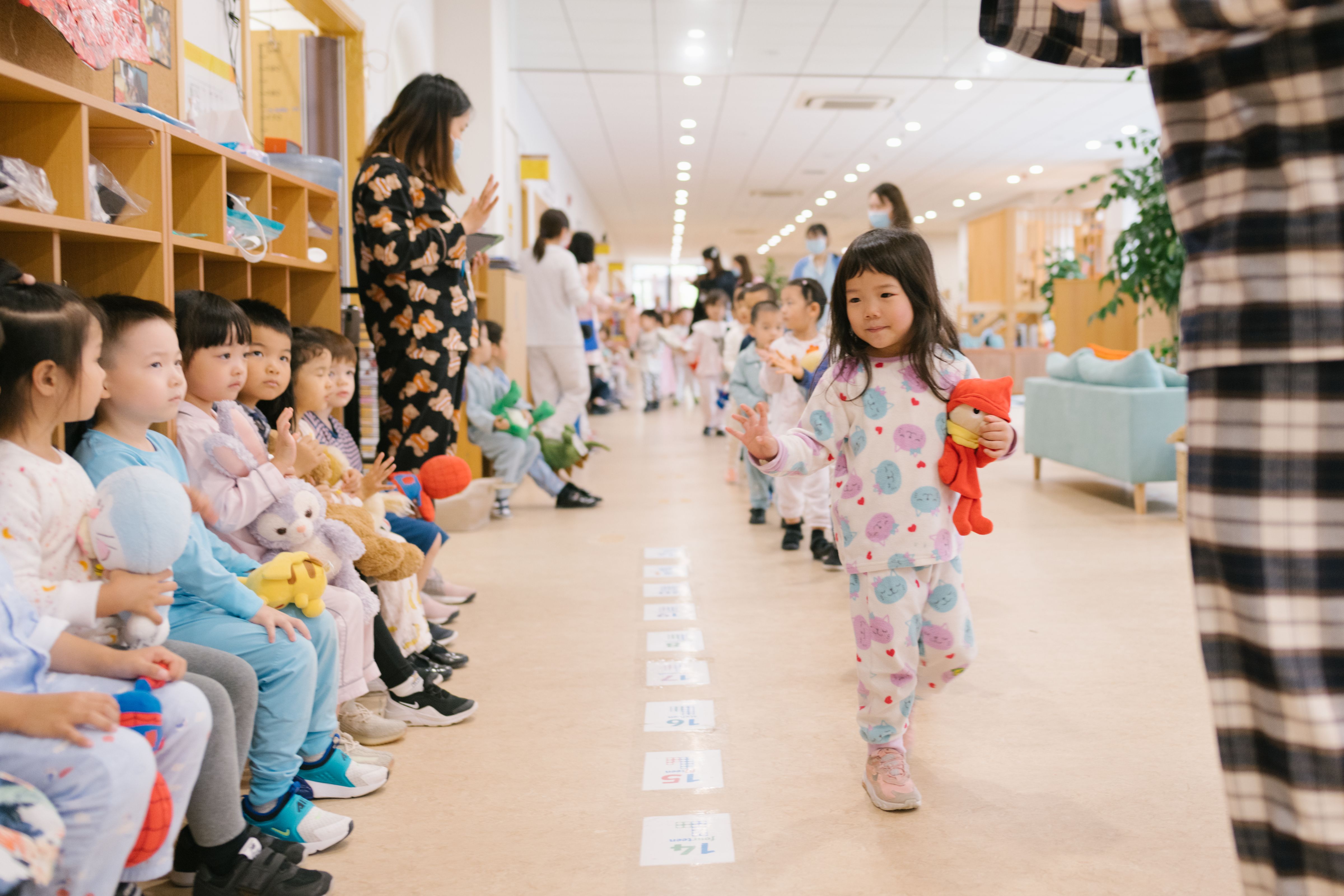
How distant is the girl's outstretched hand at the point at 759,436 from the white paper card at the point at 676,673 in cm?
88

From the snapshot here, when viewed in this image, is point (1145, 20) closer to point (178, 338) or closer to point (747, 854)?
point (747, 854)

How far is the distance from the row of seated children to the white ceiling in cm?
507

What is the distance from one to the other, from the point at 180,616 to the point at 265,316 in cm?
84

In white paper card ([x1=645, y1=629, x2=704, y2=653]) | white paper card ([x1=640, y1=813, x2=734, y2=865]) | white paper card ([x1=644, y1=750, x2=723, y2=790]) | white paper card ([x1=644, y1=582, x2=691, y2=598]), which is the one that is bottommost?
white paper card ([x1=640, y1=813, x2=734, y2=865])

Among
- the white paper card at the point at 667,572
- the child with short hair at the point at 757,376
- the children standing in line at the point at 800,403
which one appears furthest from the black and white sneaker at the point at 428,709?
the child with short hair at the point at 757,376

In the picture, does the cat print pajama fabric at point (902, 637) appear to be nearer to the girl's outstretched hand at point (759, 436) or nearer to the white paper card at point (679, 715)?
the girl's outstretched hand at point (759, 436)

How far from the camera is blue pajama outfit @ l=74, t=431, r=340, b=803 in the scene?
5.04 ft

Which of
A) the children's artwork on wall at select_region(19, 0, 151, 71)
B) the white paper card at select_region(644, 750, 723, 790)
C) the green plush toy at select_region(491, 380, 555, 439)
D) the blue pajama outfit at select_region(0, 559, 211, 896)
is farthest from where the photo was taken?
the green plush toy at select_region(491, 380, 555, 439)

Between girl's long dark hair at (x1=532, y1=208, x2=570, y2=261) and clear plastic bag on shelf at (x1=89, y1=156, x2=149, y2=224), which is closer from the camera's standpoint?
clear plastic bag on shelf at (x1=89, y1=156, x2=149, y2=224)

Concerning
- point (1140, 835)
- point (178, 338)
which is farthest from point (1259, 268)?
point (178, 338)

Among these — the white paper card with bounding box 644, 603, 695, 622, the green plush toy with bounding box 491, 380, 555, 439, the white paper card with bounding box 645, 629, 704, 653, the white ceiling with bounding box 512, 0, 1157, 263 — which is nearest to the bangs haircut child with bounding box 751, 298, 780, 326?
the green plush toy with bounding box 491, 380, 555, 439

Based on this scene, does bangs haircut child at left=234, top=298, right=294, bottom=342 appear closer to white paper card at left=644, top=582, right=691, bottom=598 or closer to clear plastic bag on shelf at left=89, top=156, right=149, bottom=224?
clear plastic bag on shelf at left=89, top=156, right=149, bottom=224

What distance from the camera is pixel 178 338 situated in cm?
190

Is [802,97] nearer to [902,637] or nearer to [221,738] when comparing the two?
[902,637]
